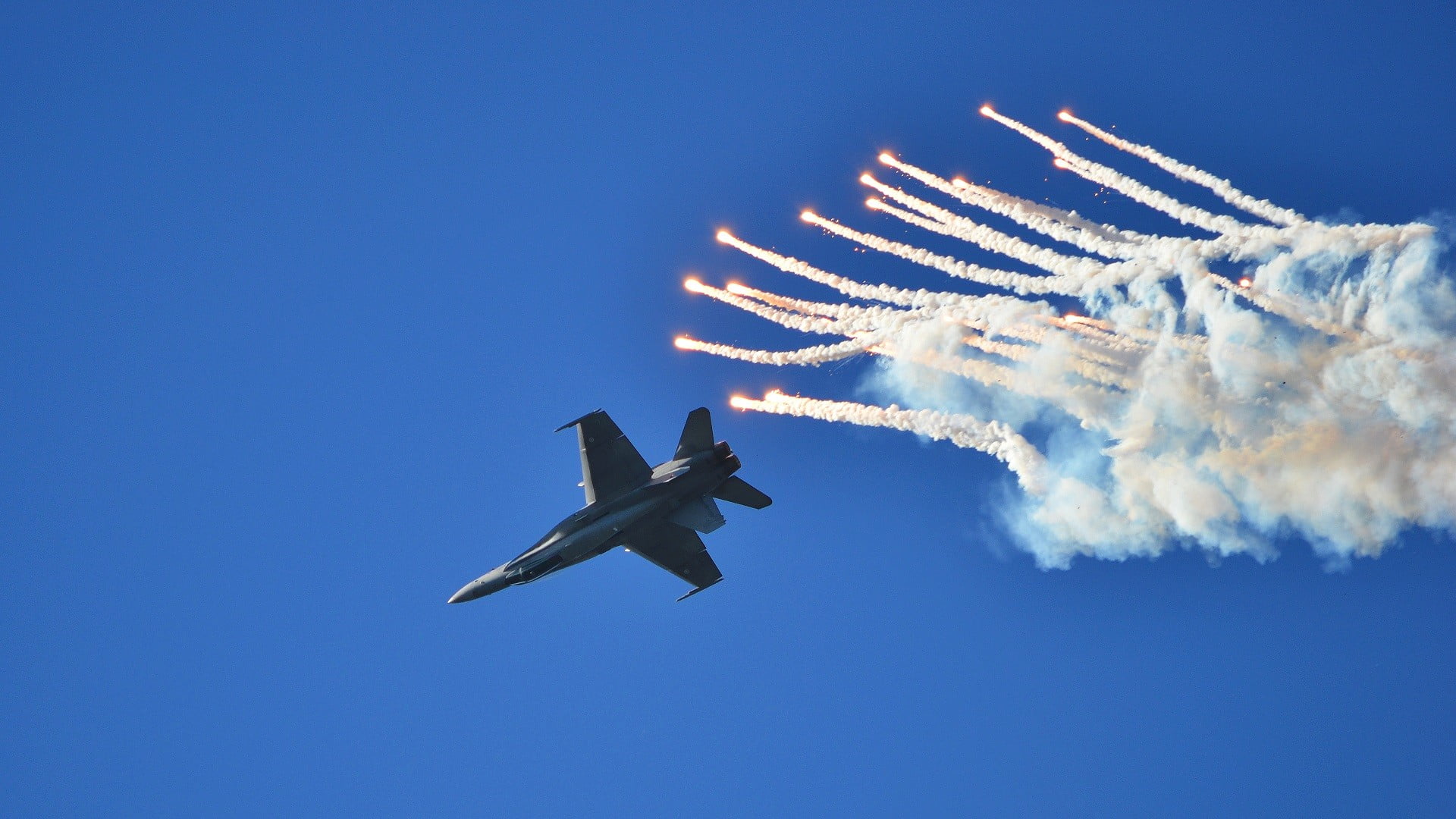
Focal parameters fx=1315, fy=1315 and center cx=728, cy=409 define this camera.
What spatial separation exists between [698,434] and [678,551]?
3.78 meters

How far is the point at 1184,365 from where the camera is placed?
41.0 m

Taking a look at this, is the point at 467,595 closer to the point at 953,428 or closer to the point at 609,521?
the point at 609,521

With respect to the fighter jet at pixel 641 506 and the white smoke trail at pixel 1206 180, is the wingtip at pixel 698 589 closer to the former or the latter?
the fighter jet at pixel 641 506

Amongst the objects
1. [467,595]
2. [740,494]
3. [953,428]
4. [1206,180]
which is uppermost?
[1206,180]

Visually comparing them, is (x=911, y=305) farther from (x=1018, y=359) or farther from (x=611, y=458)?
(x=611, y=458)

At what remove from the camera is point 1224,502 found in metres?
41.5

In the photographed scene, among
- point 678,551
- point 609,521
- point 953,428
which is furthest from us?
point 953,428

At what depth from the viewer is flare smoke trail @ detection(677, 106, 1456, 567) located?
38938 mm

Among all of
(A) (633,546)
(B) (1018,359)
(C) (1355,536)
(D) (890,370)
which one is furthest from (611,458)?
(C) (1355,536)

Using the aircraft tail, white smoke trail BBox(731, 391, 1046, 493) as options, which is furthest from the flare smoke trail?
the aircraft tail

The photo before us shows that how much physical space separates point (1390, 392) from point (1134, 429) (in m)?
7.39

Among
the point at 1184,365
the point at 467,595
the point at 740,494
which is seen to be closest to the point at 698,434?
the point at 740,494

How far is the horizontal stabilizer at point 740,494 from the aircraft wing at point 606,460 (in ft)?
7.49

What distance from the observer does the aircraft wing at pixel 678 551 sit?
3981 centimetres
